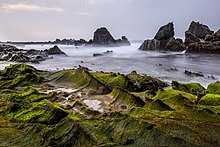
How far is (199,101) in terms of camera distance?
22.4 feet

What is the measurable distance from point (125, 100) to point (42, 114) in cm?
233

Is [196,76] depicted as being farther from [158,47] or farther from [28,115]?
[158,47]

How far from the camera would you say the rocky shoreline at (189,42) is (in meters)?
38.6

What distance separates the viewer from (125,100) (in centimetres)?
731

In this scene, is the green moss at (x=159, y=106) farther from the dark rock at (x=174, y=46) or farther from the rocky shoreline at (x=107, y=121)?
the dark rock at (x=174, y=46)

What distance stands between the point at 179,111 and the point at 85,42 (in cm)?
7086

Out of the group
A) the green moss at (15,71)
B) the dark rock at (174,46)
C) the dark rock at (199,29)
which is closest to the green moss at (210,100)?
the green moss at (15,71)

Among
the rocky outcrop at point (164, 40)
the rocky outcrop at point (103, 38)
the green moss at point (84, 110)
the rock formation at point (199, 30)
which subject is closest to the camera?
the green moss at point (84, 110)

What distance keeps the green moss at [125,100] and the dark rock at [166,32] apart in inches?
1634

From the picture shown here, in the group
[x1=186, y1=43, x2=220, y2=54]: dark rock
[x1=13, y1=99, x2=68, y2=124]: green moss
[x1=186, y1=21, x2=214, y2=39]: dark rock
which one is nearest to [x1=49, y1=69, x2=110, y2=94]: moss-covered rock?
[x1=13, y1=99, x2=68, y2=124]: green moss

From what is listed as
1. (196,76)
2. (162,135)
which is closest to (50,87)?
(162,135)

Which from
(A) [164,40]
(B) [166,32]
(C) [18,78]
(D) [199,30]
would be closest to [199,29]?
(D) [199,30]

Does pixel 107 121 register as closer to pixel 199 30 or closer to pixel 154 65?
pixel 154 65

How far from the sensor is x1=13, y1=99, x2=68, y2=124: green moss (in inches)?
227
